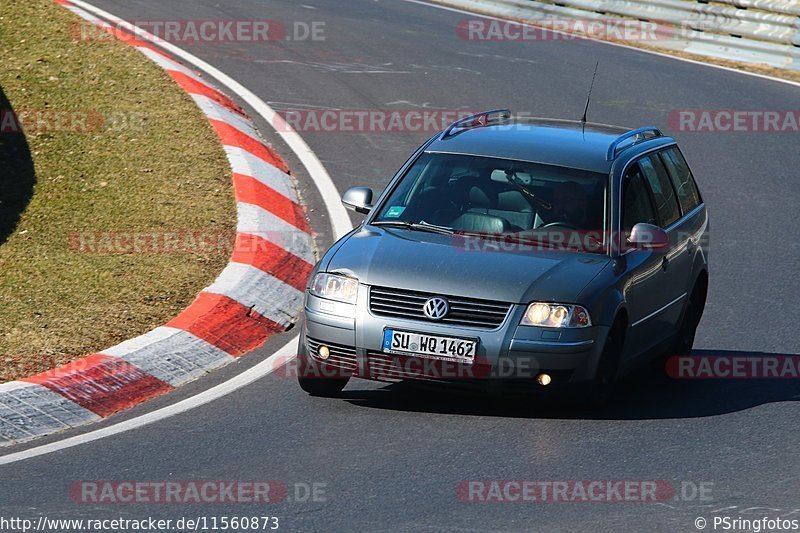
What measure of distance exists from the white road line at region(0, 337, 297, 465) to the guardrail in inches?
564

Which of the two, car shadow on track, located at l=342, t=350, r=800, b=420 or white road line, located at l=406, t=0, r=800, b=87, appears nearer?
car shadow on track, located at l=342, t=350, r=800, b=420

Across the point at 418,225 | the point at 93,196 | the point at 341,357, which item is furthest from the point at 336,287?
the point at 93,196

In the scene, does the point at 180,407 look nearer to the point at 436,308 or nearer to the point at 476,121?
the point at 436,308

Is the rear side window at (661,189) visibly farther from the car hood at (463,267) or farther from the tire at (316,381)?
the tire at (316,381)

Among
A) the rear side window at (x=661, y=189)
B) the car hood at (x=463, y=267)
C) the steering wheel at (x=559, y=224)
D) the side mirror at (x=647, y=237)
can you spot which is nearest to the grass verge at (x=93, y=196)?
the car hood at (x=463, y=267)

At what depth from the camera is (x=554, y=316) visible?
7.91 meters

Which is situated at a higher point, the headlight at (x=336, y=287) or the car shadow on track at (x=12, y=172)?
the headlight at (x=336, y=287)

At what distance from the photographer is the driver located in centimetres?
884

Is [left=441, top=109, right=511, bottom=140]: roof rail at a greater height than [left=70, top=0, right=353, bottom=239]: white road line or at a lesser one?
greater

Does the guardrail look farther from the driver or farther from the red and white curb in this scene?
the driver

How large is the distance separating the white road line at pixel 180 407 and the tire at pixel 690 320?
2671 mm

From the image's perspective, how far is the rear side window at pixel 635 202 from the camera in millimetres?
9039

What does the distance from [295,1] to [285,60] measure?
5.31 metres

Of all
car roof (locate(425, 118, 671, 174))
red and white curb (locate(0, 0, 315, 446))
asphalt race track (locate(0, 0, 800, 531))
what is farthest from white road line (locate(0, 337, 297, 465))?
car roof (locate(425, 118, 671, 174))
